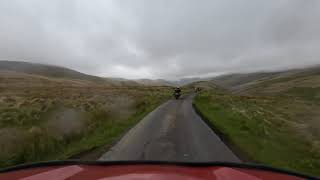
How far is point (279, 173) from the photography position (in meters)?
3.99

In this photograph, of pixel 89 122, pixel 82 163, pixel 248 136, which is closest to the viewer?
pixel 82 163

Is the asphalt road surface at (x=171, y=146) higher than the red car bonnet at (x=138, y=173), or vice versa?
the red car bonnet at (x=138, y=173)

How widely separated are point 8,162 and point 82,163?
7.69m

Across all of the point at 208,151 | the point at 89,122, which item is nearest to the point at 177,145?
the point at 208,151

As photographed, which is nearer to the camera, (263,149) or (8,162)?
(8,162)

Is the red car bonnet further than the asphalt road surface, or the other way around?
the asphalt road surface

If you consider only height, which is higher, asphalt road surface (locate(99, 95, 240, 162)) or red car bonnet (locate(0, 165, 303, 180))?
red car bonnet (locate(0, 165, 303, 180))

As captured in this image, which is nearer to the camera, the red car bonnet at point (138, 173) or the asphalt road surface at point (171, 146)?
the red car bonnet at point (138, 173)

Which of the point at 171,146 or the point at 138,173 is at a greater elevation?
the point at 138,173

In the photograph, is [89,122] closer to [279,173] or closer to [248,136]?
[248,136]

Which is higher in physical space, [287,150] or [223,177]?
[223,177]

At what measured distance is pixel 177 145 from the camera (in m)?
→ 13.4

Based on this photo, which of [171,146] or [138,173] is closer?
[138,173]

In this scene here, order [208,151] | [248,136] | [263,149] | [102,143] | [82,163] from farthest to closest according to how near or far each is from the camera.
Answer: [248,136], [102,143], [263,149], [208,151], [82,163]
